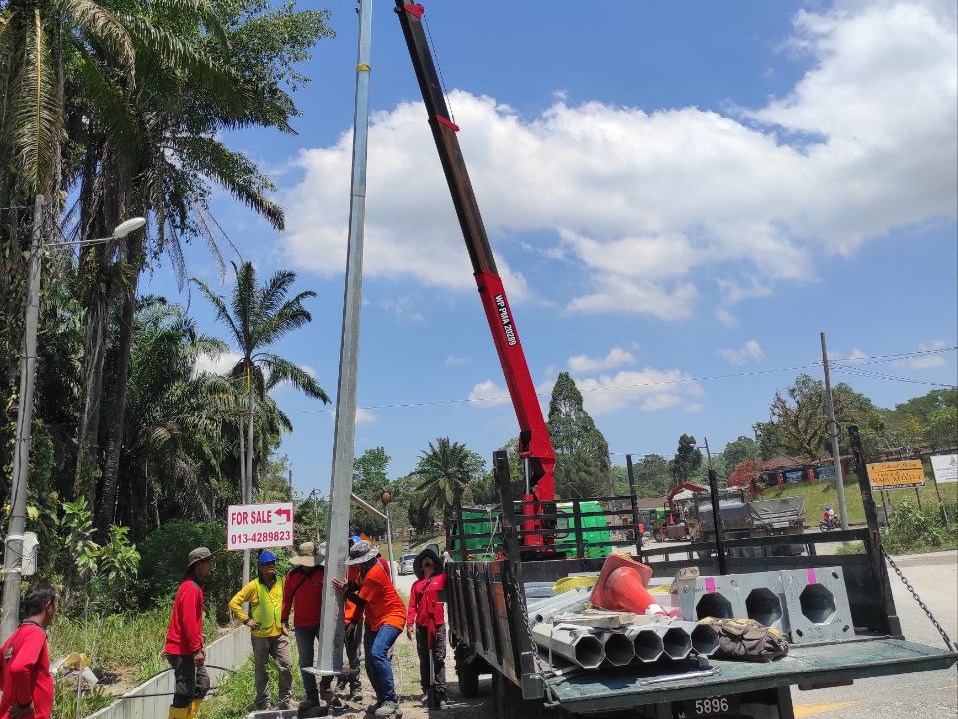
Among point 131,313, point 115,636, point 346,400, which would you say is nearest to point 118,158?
point 131,313

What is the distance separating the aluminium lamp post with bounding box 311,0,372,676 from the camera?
242 inches

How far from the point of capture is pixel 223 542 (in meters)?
A: 20.0

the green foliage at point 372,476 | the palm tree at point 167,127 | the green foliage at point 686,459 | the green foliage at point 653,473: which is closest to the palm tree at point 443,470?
the green foliage at point 372,476

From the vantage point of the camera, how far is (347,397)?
669 cm

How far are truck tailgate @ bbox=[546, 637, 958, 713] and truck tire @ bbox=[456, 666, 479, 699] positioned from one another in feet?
16.8

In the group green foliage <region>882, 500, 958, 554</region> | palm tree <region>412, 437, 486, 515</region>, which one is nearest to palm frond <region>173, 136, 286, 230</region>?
green foliage <region>882, 500, 958, 554</region>

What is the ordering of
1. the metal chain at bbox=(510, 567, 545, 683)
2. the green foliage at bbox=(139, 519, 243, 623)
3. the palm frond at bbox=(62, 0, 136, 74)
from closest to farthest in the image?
the metal chain at bbox=(510, 567, 545, 683), the palm frond at bbox=(62, 0, 136, 74), the green foliage at bbox=(139, 519, 243, 623)

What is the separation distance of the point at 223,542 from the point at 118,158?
31.4 feet

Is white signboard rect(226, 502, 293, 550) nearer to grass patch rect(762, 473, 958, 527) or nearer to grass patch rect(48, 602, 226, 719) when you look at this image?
grass patch rect(48, 602, 226, 719)

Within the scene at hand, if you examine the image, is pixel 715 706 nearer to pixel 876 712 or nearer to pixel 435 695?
pixel 876 712

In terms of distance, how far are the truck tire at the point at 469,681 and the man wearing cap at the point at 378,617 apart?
1.56m

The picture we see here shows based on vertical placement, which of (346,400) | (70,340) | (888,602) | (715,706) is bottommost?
(715,706)

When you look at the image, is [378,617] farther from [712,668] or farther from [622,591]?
[712,668]

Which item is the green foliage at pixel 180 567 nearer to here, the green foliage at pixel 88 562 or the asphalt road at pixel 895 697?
the green foliage at pixel 88 562
